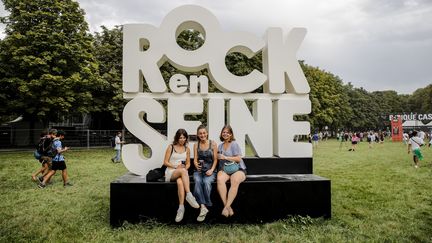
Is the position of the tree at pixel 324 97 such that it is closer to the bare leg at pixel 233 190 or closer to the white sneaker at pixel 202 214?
the bare leg at pixel 233 190

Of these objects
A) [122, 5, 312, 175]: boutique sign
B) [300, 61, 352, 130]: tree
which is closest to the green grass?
[122, 5, 312, 175]: boutique sign

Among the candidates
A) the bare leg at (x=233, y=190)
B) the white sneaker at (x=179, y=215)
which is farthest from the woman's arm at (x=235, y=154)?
the white sneaker at (x=179, y=215)

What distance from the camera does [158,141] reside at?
21.2 feet

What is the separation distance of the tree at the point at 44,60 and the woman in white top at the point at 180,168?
18425 mm

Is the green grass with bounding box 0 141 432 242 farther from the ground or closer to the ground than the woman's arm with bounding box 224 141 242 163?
closer to the ground

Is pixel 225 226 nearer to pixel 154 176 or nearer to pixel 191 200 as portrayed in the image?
pixel 191 200

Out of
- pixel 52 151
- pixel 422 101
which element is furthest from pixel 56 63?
pixel 422 101

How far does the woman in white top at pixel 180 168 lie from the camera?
201 inches

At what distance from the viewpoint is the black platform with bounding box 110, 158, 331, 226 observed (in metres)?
5.28

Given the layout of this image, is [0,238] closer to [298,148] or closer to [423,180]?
[298,148]

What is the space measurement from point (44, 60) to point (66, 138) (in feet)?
20.1

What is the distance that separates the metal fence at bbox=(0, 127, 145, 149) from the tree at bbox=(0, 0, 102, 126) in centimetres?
171

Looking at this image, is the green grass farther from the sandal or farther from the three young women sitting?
the three young women sitting

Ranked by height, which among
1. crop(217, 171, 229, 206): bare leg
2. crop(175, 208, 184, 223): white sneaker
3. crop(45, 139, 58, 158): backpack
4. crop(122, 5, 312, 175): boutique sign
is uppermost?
crop(122, 5, 312, 175): boutique sign
